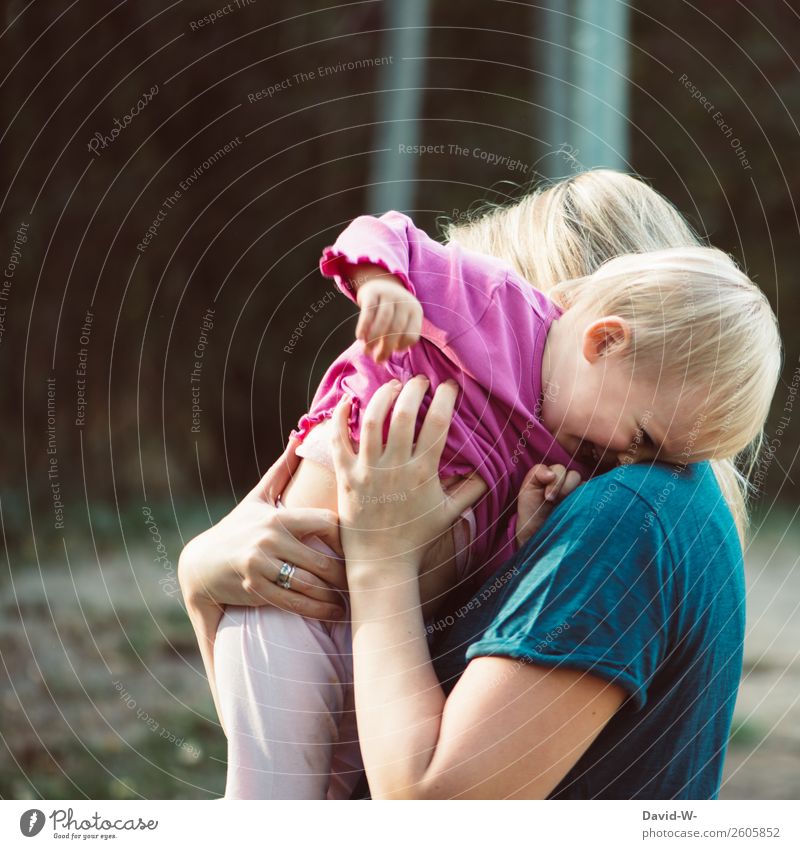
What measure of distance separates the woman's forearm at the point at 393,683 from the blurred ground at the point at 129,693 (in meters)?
1.36

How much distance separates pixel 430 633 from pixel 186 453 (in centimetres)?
282

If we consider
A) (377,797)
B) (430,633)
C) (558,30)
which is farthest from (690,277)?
(558,30)

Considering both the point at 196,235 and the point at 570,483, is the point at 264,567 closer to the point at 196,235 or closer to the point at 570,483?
the point at 570,483

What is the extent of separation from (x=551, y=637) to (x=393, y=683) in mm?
117

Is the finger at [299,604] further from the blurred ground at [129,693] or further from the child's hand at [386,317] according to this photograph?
the blurred ground at [129,693]

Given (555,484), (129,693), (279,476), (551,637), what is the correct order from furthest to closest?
(129,693), (279,476), (555,484), (551,637)

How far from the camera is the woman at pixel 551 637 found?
2.28 feet

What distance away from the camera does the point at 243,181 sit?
11.7 ft

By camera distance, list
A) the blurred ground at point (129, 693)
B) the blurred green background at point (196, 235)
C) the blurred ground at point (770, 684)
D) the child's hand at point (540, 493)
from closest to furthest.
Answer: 1. the child's hand at point (540, 493)
2. the blurred ground at point (129, 693)
3. the blurred ground at point (770, 684)
4. the blurred green background at point (196, 235)

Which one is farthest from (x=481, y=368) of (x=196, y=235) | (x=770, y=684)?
(x=196, y=235)

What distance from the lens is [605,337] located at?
0.79 m
